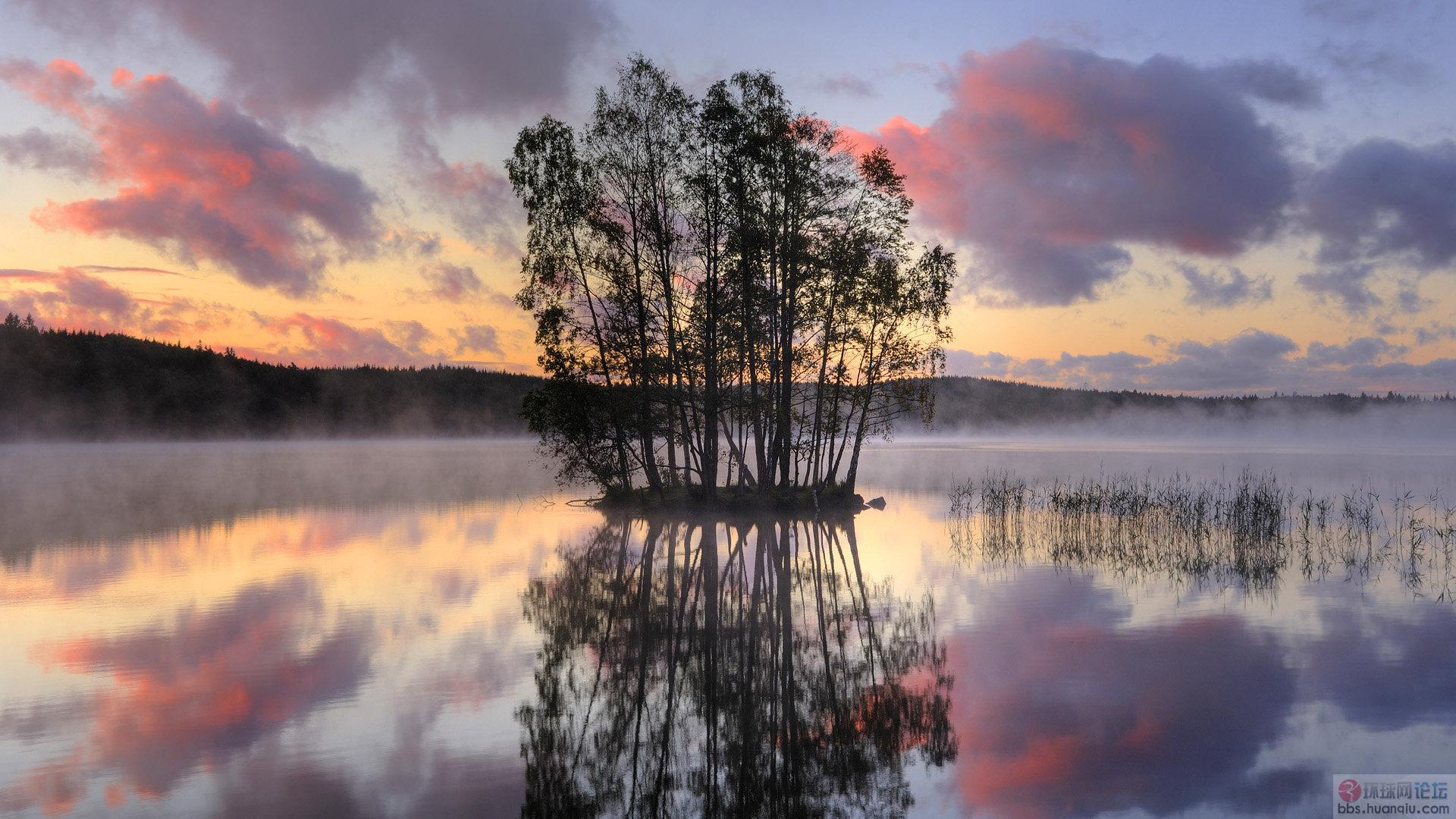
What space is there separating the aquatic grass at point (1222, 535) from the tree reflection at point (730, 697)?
324 inches

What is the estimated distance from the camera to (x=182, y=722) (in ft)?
37.0

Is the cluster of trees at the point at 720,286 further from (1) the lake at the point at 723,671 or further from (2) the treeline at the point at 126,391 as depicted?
(2) the treeline at the point at 126,391

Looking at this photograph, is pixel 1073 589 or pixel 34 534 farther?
pixel 34 534

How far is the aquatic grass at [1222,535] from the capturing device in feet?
76.1

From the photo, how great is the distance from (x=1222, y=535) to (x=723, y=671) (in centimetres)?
2140

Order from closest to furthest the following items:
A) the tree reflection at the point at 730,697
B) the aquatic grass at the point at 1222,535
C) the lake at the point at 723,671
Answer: the tree reflection at the point at 730,697 → the lake at the point at 723,671 → the aquatic grass at the point at 1222,535

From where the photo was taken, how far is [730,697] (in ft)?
40.1

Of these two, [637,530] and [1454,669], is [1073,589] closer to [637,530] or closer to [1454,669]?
[1454,669]

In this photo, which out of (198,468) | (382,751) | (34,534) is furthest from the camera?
(198,468)

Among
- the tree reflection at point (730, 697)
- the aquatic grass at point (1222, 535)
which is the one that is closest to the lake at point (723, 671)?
the tree reflection at point (730, 697)

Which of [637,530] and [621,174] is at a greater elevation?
[621,174]

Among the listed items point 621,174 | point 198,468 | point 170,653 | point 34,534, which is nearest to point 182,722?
point 170,653

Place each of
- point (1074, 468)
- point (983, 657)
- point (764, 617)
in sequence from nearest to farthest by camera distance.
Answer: point (983, 657)
point (764, 617)
point (1074, 468)

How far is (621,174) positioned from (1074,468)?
42.7 m
